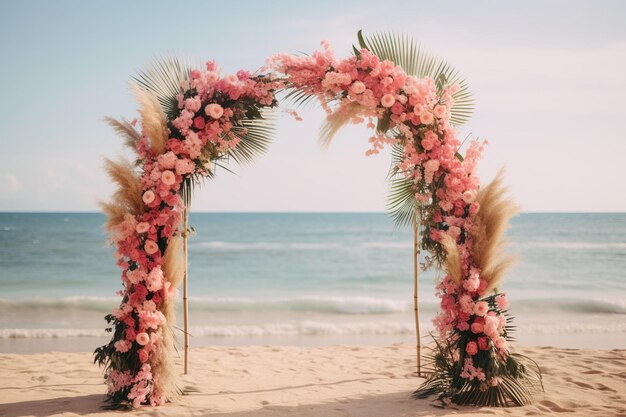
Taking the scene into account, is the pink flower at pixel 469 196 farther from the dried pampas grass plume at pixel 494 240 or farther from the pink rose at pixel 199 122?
the pink rose at pixel 199 122

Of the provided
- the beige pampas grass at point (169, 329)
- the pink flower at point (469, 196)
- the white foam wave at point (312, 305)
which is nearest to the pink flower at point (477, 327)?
the pink flower at point (469, 196)

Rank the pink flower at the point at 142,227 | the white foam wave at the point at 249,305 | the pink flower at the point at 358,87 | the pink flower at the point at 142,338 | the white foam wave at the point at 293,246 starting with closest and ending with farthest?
the pink flower at the point at 142,338 < the pink flower at the point at 142,227 < the pink flower at the point at 358,87 < the white foam wave at the point at 249,305 < the white foam wave at the point at 293,246

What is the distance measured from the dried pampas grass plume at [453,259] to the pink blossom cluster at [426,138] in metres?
0.08

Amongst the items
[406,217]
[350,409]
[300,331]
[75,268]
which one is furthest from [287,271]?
[350,409]

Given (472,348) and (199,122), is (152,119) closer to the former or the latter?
(199,122)

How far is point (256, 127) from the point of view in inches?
233

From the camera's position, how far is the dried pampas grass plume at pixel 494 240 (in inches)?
185

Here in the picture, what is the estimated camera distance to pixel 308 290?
15.6m

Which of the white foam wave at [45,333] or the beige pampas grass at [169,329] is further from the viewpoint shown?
the white foam wave at [45,333]

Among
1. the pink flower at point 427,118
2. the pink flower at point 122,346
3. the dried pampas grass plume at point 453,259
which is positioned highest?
the pink flower at point 427,118

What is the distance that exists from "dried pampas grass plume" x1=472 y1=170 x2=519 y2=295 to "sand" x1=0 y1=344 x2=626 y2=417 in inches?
45.4

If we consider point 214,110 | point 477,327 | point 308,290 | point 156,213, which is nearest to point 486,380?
point 477,327

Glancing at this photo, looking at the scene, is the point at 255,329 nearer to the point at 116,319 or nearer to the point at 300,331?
the point at 300,331

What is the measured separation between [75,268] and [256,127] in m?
16.2
